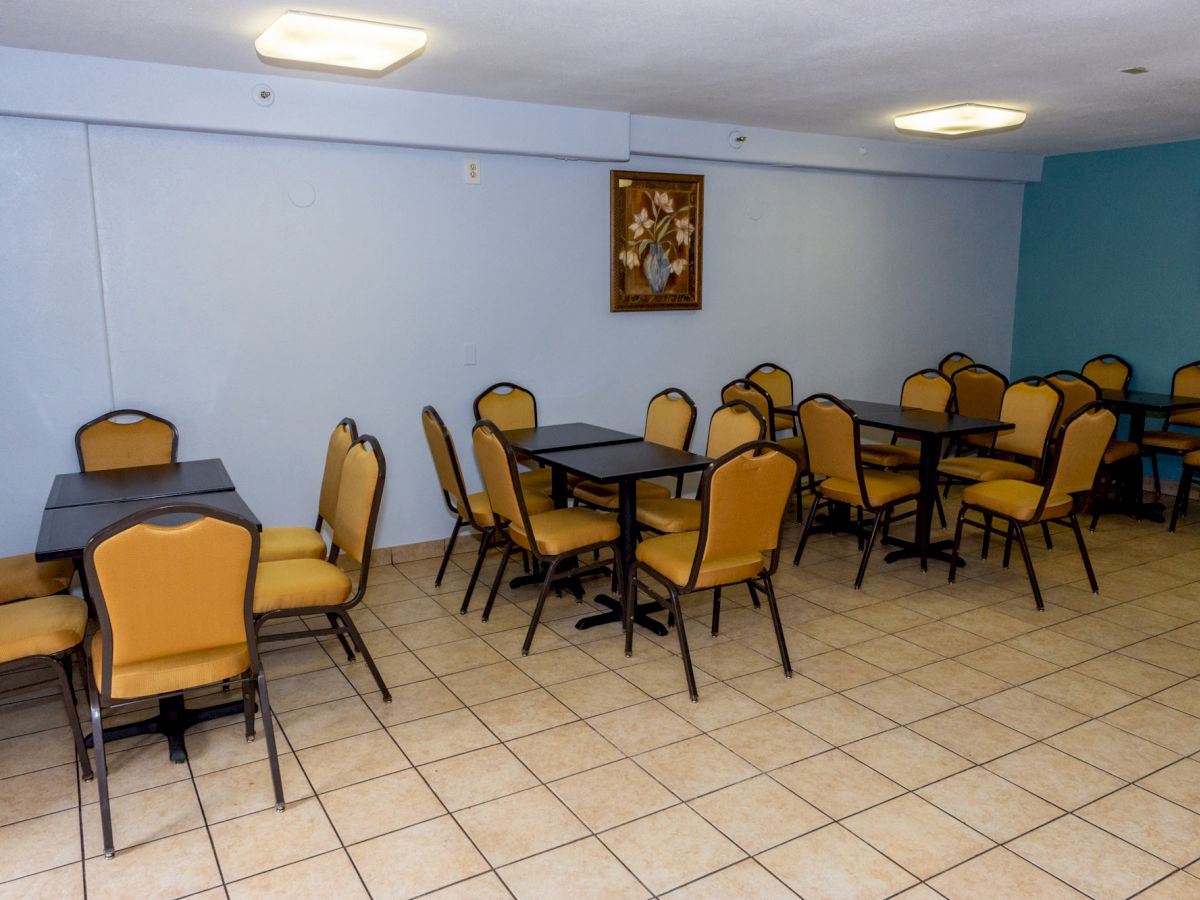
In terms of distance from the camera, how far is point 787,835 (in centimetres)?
238

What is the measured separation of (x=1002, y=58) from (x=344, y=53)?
8.78 feet

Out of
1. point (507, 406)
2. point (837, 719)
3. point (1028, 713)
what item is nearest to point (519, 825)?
point (837, 719)

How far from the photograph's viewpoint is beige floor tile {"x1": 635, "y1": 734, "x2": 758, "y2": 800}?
2.62 m

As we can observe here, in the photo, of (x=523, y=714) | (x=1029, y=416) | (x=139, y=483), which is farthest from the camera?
(x=1029, y=416)

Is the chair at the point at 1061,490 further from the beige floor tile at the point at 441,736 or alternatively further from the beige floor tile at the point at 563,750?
the beige floor tile at the point at 441,736

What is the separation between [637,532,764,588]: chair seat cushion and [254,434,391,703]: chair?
41.4 inches

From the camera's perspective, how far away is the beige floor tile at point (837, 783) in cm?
252

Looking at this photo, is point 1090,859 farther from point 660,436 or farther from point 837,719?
point 660,436

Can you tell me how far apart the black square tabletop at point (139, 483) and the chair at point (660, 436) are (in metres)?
1.73

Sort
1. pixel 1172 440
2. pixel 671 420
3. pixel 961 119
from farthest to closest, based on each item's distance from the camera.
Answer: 1. pixel 1172 440
2. pixel 961 119
3. pixel 671 420

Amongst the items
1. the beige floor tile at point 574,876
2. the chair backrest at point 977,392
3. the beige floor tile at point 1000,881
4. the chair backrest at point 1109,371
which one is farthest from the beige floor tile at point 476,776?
the chair backrest at point 1109,371

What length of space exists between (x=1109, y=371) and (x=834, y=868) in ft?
17.7

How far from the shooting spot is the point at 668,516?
3.92 meters

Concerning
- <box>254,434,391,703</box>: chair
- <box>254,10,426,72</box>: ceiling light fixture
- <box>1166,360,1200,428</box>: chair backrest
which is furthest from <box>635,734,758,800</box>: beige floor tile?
<box>1166,360,1200,428</box>: chair backrest
